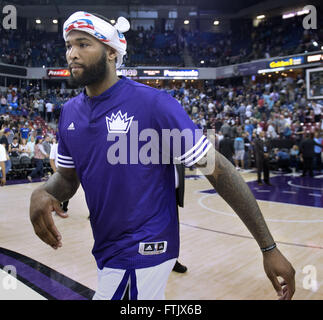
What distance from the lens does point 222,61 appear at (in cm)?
2942

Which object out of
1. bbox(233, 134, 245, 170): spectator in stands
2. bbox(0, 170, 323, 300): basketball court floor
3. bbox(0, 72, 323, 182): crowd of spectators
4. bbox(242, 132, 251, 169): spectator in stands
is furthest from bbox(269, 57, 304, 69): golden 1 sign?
bbox(0, 170, 323, 300): basketball court floor

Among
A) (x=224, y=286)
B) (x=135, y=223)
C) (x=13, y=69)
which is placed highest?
(x=13, y=69)

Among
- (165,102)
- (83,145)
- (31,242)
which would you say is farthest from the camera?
(31,242)

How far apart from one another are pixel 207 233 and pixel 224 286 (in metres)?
2.15

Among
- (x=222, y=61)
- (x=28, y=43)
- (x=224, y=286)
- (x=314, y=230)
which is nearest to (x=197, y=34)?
(x=222, y=61)

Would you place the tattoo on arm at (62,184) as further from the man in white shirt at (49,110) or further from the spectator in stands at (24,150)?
the man in white shirt at (49,110)

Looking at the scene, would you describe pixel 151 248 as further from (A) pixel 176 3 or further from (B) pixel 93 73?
(A) pixel 176 3

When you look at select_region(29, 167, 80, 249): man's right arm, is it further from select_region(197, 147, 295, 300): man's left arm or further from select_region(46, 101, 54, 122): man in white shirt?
select_region(46, 101, 54, 122): man in white shirt

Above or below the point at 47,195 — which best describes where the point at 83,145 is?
above

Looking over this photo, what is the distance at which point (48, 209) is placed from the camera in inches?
58.8

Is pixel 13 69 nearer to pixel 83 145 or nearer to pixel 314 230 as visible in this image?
pixel 314 230

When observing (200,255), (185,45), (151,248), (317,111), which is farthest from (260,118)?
(151,248)

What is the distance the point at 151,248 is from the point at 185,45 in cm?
3165

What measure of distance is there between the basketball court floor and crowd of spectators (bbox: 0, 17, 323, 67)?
69.3 feet
